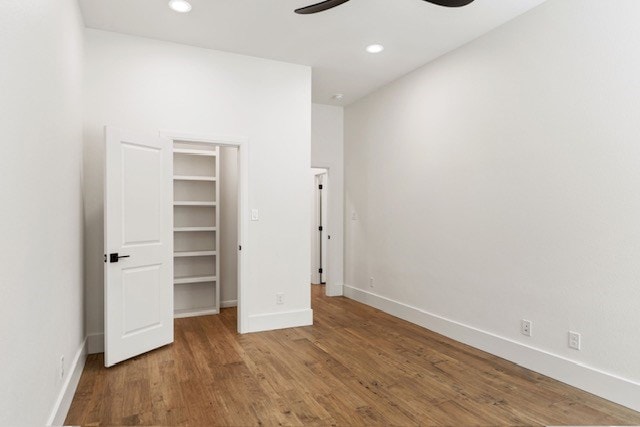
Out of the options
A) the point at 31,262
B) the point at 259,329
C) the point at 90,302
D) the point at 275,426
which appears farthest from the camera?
the point at 259,329

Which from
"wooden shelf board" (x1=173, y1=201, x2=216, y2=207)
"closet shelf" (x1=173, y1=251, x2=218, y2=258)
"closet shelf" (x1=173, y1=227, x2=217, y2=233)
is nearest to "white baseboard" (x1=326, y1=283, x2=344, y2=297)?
"closet shelf" (x1=173, y1=251, x2=218, y2=258)

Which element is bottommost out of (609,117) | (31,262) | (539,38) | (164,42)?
(31,262)

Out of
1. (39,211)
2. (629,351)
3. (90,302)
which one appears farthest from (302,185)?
(629,351)

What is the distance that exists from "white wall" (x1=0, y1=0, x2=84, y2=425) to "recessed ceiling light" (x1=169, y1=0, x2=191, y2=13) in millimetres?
732

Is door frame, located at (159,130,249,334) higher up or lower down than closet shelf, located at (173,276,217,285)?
higher up

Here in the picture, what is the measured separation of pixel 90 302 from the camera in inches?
139

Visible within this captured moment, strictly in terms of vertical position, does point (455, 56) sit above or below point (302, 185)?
above

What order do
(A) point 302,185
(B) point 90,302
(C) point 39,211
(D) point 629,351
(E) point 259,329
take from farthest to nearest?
(A) point 302,185
(E) point 259,329
(B) point 90,302
(D) point 629,351
(C) point 39,211

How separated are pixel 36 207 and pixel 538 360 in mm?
3638

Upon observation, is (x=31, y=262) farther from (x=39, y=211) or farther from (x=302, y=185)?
(x=302, y=185)

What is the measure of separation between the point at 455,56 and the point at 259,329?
11.9ft

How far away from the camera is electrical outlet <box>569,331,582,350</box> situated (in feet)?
9.35

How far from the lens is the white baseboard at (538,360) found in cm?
256

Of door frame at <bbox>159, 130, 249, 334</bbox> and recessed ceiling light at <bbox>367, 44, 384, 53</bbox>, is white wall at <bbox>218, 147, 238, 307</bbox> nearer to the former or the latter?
door frame at <bbox>159, 130, 249, 334</bbox>
